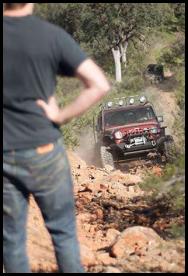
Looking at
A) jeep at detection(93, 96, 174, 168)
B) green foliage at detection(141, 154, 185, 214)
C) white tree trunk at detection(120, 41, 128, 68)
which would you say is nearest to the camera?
green foliage at detection(141, 154, 185, 214)

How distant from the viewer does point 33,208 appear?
23.0 feet

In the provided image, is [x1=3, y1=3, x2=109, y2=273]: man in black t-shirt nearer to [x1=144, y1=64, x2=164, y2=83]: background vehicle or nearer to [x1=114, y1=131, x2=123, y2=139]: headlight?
[x1=114, y1=131, x2=123, y2=139]: headlight

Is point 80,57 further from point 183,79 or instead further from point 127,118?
point 127,118

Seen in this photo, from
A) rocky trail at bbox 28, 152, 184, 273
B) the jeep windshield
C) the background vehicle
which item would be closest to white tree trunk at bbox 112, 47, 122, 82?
the background vehicle

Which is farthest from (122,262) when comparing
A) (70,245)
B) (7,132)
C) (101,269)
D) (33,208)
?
(33,208)

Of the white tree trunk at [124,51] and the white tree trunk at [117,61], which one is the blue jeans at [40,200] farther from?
the white tree trunk at [124,51]

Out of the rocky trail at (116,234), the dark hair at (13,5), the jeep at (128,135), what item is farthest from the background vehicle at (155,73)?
the dark hair at (13,5)

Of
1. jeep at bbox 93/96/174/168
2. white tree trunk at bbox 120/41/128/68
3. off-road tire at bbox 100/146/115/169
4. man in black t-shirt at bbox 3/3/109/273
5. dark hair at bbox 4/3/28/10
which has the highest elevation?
dark hair at bbox 4/3/28/10

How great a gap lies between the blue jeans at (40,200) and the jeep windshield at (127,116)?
9.61 m

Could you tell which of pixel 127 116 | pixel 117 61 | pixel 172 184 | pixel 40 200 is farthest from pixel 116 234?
pixel 117 61

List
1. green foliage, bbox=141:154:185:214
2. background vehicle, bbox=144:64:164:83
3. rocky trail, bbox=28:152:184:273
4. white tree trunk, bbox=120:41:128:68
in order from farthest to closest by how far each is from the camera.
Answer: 1. white tree trunk, bbox=120:41:128:68
2. background vehicle, bbox=144:64:164:83
3. green foliage, bbox=141:154:185:214
4. rocky trail, bbox=28:152:184:273

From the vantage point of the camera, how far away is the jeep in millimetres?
12094

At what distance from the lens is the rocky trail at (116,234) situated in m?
4.42

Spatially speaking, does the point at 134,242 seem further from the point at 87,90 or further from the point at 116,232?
the point at 87,90
